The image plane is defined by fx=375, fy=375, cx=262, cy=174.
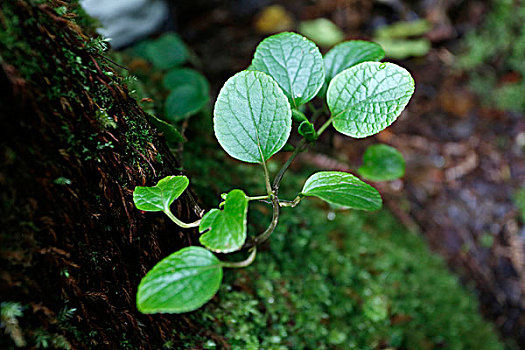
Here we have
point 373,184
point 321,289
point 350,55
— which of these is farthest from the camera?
point 373,184

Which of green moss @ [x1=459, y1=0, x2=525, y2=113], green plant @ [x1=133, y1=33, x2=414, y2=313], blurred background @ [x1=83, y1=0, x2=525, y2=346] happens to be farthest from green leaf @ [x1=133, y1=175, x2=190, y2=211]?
green moss @ [x1=459, y1=0, x2=525, y2=113]

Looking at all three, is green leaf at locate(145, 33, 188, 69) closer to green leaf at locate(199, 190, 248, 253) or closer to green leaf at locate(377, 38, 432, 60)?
green leaf at locate(199, 190, 248, 253)

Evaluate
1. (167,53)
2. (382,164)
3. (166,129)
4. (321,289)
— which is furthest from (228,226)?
(167,53)

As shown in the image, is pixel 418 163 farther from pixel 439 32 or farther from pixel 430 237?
pixel 439 32

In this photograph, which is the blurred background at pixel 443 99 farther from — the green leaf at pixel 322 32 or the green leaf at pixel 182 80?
the green leaf at pixel 182 80

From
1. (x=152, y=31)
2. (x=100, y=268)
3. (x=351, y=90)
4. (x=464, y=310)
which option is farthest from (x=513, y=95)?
(x=100, y=268)

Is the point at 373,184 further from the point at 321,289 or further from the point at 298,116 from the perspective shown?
the point at 298,116

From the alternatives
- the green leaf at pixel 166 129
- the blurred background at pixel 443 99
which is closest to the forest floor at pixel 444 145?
the blurred background at pixel 443 99
